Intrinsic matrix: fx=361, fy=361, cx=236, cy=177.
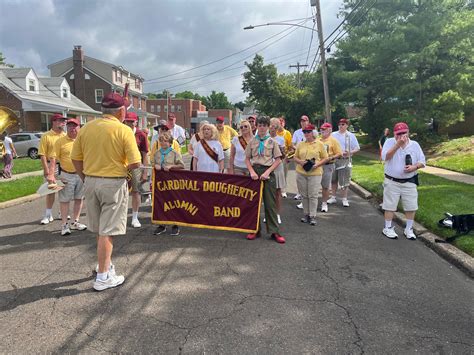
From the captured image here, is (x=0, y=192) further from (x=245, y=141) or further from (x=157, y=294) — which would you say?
(x=157, y=294)

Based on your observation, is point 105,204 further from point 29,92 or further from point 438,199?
point 29,92

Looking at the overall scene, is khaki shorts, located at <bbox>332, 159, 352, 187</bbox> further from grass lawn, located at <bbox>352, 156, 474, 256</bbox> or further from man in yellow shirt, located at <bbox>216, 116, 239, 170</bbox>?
man in yellow shirt, located at <bbox>216, 116, 239, 170</bbox>

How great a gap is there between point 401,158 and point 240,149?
2656 millimetres

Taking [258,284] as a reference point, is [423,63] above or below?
above

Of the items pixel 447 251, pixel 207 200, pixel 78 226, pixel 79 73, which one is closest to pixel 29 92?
pixel 79 73

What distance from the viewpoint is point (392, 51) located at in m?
19.6

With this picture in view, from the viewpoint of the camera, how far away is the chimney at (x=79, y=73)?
139 ft

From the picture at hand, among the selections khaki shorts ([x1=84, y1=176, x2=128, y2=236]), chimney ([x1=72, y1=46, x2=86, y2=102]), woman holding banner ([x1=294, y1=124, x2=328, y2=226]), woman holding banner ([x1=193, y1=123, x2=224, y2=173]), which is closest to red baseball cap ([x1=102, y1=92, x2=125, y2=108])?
khaki shorts ([x1=84, y1=176, x2=128, y2=236])

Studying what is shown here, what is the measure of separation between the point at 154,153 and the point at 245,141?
1573 millimetres

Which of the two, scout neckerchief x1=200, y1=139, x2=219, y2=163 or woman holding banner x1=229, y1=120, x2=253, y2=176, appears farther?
woman holding banner x1=229, y1=120, x2=253, y2=176

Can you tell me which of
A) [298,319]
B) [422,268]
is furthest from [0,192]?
[422,268]

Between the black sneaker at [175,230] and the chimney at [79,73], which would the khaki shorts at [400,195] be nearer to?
the black sneaker at [175,230]

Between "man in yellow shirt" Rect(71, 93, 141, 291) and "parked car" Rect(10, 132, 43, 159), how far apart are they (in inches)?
797

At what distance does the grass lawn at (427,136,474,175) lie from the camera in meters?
13.9
